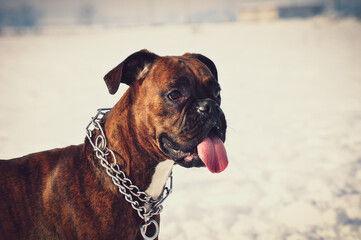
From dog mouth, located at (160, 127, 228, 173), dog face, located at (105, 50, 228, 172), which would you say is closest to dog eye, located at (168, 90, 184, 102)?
dog face, located at (105, 50, 228, 172)

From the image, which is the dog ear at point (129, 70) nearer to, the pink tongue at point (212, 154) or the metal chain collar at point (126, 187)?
the metal chain collar at point (126, 187)

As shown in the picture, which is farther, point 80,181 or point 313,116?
point 313,116

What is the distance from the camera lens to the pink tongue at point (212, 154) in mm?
2035

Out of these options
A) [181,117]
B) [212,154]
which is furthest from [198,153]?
[181,117]

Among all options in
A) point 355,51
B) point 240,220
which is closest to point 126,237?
point 240,220

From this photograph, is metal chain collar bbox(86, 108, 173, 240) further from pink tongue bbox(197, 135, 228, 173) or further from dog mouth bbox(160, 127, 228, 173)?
pink tongue bbox(197, 135, 228, 173)

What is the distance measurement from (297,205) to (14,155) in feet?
15.2

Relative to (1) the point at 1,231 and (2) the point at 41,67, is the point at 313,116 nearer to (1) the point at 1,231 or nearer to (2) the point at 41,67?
(1) the point at 1,231

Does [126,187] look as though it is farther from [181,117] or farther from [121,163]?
[181,117]

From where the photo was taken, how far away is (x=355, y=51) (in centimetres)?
1488

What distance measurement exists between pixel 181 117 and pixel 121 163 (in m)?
0.54

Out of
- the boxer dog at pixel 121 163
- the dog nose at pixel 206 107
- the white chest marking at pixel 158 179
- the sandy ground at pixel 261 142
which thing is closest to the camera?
the boxer dog at pixel 121 163

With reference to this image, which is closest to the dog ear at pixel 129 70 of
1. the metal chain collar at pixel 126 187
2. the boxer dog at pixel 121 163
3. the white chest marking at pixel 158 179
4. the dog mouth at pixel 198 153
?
the boxer dog at pixel 121 163

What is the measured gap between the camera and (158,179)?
7.20 feet
